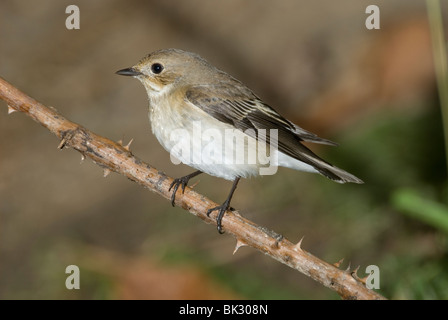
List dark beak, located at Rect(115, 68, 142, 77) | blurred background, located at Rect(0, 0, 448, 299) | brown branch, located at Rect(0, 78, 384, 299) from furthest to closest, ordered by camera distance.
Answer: blurred background, located at Rect(0, 0, 448, 299) → dark beak, located at Rect(115, 68, 142, 77) → brown branch, located at Rect(0, 78, 384, 299)

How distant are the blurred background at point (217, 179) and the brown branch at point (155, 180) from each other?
1479 millimetres

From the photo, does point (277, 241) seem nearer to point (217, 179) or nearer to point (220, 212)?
point (220, 212)

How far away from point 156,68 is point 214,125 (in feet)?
1.86

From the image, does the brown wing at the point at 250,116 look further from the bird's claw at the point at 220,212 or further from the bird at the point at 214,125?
the bird's claw at the point at 220,212

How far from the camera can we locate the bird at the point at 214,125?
3654 millimetres

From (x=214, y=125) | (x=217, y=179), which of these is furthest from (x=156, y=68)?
(x=217, y=179)

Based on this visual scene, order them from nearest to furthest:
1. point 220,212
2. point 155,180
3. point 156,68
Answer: point 155,180 → point 220,212 → point 156,68

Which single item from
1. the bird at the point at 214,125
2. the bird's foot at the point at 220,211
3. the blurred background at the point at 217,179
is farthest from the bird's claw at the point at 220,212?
the blurred background at the point at 217,179

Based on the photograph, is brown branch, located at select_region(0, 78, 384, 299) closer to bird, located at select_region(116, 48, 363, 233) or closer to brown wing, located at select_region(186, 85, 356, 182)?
bird, located at select_region(116, 48, 363, 233)

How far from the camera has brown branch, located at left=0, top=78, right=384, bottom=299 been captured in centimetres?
268

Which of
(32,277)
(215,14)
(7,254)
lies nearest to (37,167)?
(7,254)

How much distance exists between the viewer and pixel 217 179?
22.7ft

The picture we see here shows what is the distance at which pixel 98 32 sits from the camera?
315 inches

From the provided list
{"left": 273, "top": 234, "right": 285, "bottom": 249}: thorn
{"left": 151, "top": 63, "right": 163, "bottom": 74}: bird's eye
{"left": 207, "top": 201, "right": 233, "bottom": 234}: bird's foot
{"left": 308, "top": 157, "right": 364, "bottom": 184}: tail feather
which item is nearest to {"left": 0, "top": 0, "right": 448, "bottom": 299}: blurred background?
{"left": 308, "top": 157, "right": 364, "bottom": 184}: tail feather
